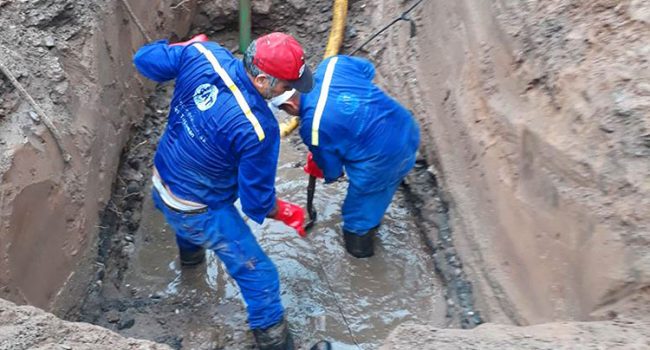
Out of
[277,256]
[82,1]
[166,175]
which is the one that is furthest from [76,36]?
[277,256]

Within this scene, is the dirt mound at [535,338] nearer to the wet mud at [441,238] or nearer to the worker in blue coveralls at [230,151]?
the worker in blue coveralls at [230,151]

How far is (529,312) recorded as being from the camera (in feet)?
12.1

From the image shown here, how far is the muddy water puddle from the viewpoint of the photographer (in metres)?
4.22

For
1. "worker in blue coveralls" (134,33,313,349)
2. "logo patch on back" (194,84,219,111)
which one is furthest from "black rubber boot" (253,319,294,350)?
"logo patch on back" (194,84,219,111)

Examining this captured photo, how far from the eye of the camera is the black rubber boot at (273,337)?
3951mm

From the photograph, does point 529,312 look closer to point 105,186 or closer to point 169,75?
A: point 169,75

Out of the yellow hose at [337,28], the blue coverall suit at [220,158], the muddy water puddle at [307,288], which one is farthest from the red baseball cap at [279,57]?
the yellow hose at [337,28]

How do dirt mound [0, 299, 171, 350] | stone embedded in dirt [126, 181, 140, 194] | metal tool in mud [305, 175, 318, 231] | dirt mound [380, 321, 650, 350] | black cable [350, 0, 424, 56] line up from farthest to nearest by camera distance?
black cable [350, 0, 424, 56] → stone embedded in dirt [126, 181, 140, 194] → metal tool in mud [305, 175, 318, 231] → dirt mound [380, 321, 650, 350] → dirt mound [0, 299, 171, 350]

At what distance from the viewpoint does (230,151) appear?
3.47 metres

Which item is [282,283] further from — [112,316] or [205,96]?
[205,96]

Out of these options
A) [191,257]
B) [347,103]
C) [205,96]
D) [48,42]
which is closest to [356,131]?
[347,103]

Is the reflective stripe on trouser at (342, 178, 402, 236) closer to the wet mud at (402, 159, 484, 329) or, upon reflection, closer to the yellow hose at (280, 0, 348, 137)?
the wet mud at (402, 159, 484, 329)

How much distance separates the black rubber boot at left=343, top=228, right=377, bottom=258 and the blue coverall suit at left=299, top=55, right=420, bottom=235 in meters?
0.22

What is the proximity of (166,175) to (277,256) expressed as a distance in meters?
1.19
